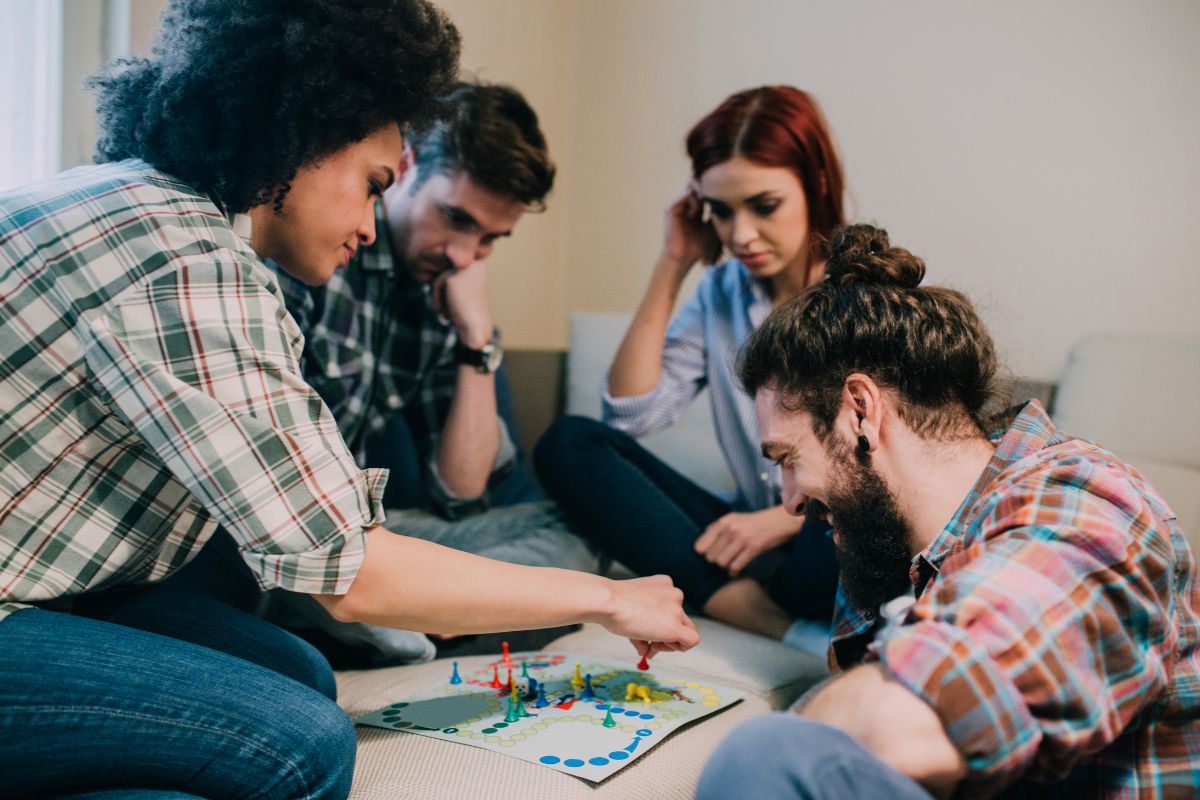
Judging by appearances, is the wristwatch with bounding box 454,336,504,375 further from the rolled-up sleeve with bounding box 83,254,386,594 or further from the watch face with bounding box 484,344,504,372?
the rolled-up sleeve with bounding box 83,254,386,594

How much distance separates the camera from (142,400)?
910mm

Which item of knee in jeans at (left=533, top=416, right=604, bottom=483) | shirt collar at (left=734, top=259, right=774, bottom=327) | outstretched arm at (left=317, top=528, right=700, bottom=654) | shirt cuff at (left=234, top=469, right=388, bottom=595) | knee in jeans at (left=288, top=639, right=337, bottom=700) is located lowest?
knee in jeans at (left=288, top=639, right=337, bottom=700)

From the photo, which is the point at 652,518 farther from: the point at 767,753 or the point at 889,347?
the point at 767,753

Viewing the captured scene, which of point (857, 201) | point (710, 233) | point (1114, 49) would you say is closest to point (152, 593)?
point (710, 233)

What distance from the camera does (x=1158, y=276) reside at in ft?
6.82

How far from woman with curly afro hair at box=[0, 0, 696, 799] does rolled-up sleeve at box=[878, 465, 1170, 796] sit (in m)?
0.47

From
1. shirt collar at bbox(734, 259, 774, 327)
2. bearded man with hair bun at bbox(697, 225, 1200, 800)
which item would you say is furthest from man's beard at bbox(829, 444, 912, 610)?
shirt collar at bbox(734, 259, 774, 327)

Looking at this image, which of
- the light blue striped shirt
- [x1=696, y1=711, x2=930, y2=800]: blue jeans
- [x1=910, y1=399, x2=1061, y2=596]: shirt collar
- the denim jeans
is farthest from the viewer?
the light blue striped shirt

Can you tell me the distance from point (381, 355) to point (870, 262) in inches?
42.3

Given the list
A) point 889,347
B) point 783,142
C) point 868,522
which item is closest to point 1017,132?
point 783,142

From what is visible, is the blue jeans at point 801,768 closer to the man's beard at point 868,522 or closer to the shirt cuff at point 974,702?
the shirt cuff at point 974,702

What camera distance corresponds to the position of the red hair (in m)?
1.91

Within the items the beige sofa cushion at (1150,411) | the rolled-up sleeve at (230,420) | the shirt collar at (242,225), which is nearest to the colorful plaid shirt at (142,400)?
the rolled-up sleeve at (230,420)

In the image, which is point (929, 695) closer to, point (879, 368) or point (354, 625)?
point (879, 368)
